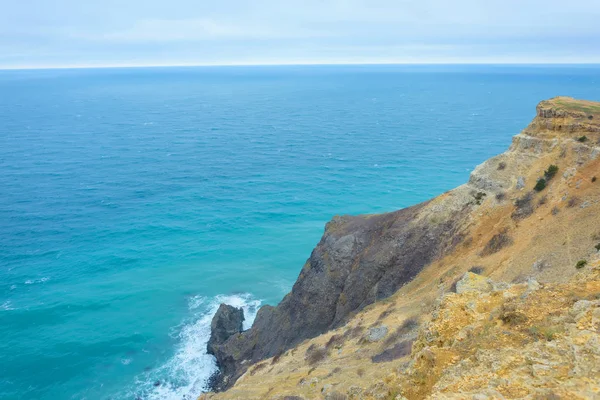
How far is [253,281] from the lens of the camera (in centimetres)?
8056

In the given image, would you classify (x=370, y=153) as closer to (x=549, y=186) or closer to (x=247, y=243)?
(x=247, y=243)

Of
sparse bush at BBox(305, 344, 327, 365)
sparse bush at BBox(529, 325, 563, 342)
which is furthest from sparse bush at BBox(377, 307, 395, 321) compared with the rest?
sparse bush at BBox(529, 325, 563, 342)

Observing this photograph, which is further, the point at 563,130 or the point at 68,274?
the point at 68,274

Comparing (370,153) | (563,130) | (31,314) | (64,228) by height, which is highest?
(563,130)

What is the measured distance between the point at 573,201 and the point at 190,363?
52966mm

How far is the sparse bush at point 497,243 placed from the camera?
45.2 metres

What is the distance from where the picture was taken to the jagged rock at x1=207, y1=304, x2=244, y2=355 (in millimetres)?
63125

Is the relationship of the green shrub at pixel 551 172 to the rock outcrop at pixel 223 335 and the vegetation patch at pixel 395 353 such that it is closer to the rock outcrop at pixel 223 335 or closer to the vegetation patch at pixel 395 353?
the vegetation patch at pixel 395 353

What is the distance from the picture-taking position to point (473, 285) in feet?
90.9

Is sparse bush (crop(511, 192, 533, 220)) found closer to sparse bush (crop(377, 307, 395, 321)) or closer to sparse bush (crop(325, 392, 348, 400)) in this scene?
sparse bush (crop(377, 307, 395, 321))

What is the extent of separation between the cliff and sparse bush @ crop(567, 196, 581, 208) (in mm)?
217

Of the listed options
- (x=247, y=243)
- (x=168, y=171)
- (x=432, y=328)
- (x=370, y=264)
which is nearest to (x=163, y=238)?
(x=247, y=243)

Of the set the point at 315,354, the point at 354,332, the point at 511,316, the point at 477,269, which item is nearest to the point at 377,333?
the point at 354,332

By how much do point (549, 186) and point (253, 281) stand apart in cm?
5188
